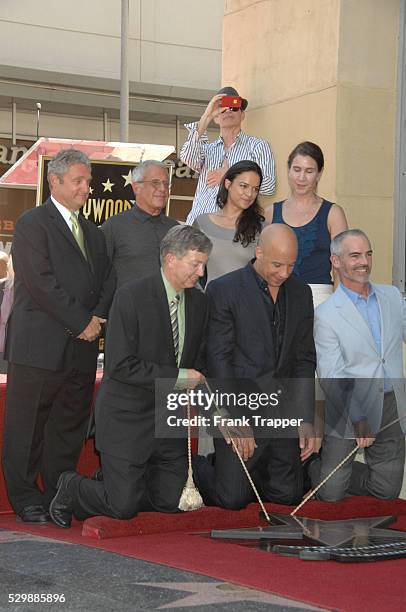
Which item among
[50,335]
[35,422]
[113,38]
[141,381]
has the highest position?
[113,38]

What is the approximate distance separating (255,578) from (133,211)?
8.84ft

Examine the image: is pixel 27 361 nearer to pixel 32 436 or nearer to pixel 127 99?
pixel 32 436

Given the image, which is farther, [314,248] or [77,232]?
[314,248]

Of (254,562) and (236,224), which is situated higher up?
(236,224)

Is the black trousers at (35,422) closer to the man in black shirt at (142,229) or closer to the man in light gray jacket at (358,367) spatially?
the man in black shirt at (142,229)

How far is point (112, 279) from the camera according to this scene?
6.34 m

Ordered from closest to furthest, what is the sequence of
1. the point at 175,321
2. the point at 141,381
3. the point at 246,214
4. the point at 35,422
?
1. the point at 141,381
2. the point at 175,321
3. the point at 35,422
4. the point at 246,214

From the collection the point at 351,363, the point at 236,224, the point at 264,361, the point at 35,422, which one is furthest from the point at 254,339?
the point at 35,422

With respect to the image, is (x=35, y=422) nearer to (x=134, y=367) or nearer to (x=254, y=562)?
(x=134, y=367)

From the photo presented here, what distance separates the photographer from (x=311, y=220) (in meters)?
6.69

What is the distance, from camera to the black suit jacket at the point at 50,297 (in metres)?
5.94

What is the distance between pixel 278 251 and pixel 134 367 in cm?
87

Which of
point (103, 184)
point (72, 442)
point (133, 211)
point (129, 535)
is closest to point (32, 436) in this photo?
point (72, 442)

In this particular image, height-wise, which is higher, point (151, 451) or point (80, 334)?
point (80, 334)
